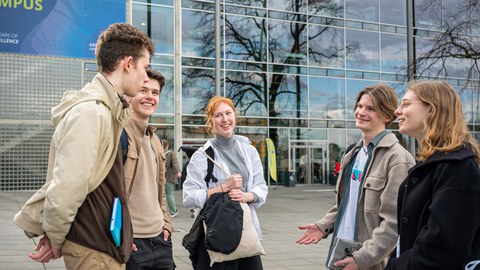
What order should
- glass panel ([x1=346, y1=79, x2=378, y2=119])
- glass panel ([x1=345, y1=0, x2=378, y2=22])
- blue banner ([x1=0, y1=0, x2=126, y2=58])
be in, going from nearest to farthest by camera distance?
1. blue banner ([x1=0, y1=0, x2=126, y2=58])
2. glass panel ([x1=346, y1=79, x2=378, y2=119])
3. glass panel ([x1=345, y1=0, x2=378, y2=22])

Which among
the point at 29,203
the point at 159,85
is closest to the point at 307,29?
the point at 159,85

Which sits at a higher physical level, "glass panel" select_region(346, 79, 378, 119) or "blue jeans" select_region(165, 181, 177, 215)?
"glass panel" select_region(346, 79, 378, 119)

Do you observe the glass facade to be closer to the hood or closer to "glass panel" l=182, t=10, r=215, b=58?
"glass panel" l=182, t=10, r=215, b=58

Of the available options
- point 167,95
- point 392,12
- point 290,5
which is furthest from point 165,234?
point 392,12

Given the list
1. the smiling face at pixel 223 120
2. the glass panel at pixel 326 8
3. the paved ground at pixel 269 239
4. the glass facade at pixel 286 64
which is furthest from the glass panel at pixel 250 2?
the smiling face at pixel 223 120

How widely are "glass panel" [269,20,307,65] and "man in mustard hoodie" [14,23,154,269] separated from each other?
22.3 m

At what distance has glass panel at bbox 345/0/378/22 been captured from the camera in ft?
86.9

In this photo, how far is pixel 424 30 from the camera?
27.8m

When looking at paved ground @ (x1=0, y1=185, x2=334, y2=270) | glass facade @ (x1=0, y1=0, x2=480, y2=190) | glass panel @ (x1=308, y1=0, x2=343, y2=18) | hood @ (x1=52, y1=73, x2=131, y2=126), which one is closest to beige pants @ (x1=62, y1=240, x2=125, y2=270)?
hood @ (x1=52, y1=73, x2=131, y2=126)

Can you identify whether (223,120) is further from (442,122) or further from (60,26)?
(60,26)

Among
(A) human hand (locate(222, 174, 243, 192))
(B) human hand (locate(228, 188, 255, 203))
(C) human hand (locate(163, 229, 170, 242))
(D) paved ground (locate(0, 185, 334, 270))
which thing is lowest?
(D) paved ground (locate(0, 185, 334, 270))

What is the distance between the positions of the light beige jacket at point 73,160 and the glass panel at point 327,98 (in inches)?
922

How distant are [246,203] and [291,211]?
10977 millimetres

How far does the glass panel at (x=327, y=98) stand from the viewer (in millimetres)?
25359
